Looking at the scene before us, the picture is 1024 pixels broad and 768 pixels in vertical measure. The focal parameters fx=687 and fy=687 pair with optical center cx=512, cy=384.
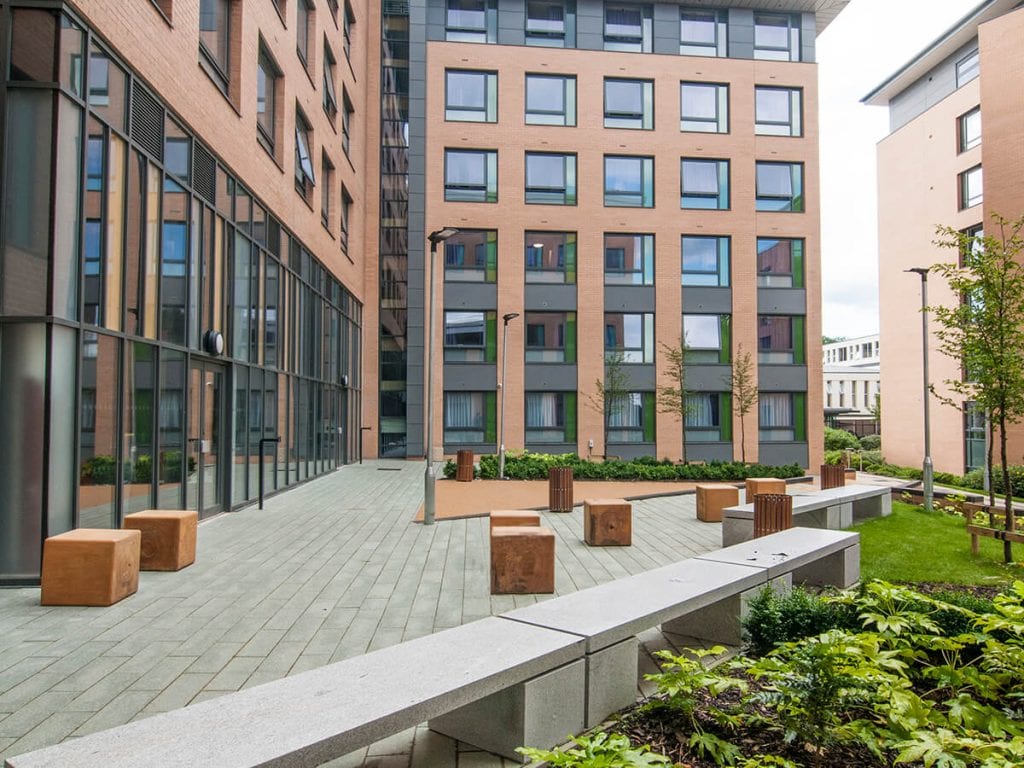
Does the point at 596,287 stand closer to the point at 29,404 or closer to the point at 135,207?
the point at 135,207

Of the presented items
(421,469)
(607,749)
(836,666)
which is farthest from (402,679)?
(421,469)

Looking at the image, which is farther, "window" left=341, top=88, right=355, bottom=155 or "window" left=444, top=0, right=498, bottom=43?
"window" left=444, top=0, right=498, bottom=43

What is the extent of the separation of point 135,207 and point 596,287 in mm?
23388

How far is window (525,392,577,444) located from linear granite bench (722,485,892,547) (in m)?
17.4

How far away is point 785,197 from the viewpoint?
1303 inches

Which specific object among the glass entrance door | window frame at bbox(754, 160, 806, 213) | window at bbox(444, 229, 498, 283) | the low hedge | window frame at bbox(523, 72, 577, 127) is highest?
window frame at bbox(523, 72, 577, 127)

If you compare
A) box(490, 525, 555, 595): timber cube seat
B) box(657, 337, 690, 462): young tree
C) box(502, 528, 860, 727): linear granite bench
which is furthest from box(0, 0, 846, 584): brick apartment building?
box(502, 528, 860, 727): linear granite bench

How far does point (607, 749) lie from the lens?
10.4 feet

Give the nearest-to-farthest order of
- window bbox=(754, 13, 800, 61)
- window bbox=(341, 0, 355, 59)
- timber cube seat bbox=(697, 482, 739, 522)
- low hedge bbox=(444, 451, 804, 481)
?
1. timber cube seat bbox=(697, 482, 739, 522)
2. low hedge bbox=(444, 451, 804, 481)
3. window bbox=(341, 0, 355, 59)
4. window bbox=(754, 13, 800, 61)

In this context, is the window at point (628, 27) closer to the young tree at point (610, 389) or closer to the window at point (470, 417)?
the young tree at point (610, 389)

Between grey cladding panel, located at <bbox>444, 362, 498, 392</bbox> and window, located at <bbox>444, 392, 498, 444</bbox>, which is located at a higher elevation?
grey cladding panel, located at <bbox>444, 362, 498, 392</bbox>

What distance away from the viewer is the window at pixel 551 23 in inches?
1276

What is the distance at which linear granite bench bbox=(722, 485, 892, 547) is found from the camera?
10703mm

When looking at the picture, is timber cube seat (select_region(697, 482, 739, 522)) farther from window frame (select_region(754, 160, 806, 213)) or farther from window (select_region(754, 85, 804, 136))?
window (select_region(754, 85, 804, 136))
